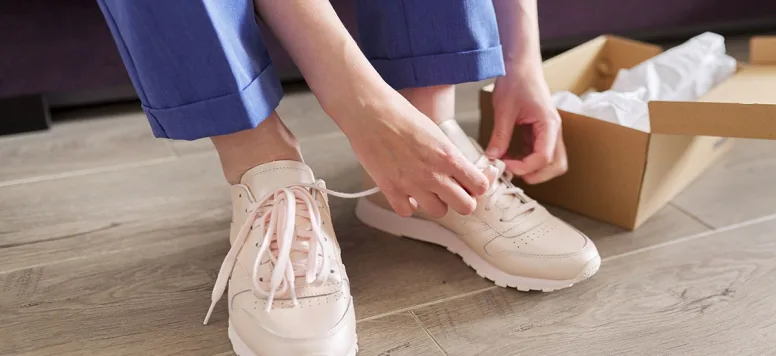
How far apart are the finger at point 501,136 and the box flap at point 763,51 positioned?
414 mm

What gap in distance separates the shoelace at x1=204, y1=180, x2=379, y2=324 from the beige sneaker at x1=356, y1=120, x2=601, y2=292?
0.17 metres

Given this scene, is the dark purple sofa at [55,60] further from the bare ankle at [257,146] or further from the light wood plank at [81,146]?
the bare ankle at [257,146]

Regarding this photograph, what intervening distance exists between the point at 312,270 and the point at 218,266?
0.19 meters

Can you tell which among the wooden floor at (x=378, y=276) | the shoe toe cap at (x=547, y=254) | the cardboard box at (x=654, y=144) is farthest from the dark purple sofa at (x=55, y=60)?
the shoe toe cap at (x=547, y=254)

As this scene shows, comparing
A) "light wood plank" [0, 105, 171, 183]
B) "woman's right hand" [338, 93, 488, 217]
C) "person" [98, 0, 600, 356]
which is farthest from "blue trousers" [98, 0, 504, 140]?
"light wood plank" [0, 105, 171, 183]

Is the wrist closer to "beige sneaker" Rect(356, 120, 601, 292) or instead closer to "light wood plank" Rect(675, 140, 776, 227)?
"beige sneaker" Rect(356, 120, 601, 292)

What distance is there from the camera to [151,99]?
63 centimetres

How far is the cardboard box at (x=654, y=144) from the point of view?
2.49ft

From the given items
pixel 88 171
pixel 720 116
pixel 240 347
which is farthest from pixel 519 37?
pixel 88 171

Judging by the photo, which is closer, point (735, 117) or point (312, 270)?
point (312, 270)

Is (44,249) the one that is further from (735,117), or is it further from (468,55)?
(735,117)

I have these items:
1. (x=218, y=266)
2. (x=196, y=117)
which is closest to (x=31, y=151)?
(x=218, y=266)

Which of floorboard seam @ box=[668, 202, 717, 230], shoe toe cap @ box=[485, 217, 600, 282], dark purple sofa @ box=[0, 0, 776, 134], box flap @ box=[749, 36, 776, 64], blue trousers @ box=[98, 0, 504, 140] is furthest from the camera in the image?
dark purple sofa @ box=[0, 0, 776, 134]

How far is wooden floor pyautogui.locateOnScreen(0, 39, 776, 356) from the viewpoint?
0.66 m
